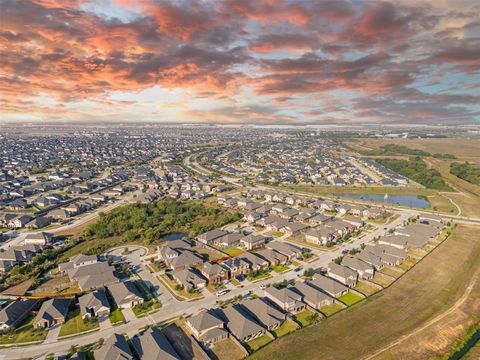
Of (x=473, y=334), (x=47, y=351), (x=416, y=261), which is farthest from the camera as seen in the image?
(x=416, y=261)

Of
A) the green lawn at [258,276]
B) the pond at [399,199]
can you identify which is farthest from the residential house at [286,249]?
the pond at [399,199]

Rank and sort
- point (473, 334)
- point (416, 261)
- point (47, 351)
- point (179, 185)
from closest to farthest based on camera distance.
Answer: point (47, 351) → point (473, 334) → point (416, 261) → point (179, 185)

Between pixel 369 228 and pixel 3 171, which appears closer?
pixel 369 228


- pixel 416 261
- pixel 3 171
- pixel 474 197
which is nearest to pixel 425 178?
pixel 474 197

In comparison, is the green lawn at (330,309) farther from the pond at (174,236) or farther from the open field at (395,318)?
the pond at (174,236)

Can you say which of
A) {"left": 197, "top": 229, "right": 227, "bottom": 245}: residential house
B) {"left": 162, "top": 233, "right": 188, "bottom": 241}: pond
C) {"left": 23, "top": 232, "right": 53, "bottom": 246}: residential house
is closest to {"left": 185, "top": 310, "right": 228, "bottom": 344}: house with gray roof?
{"left": 197, "top": 229, "right": 227, "bottom": 245}: residential house

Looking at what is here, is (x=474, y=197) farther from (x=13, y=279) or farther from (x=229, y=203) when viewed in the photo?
(x=13, y=279)

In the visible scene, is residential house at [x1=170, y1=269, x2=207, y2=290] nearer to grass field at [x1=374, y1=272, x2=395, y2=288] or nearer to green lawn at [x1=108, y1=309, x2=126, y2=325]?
green lawn at [x1=108, y1=309, x2=126, y2=325]
